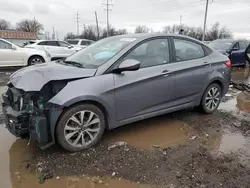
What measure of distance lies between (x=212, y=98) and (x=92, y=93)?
288cm

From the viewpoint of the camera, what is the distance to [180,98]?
4.45m

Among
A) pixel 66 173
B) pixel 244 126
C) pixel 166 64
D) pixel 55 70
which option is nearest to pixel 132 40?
pixel 166 64

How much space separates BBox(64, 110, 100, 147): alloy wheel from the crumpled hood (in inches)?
21.0

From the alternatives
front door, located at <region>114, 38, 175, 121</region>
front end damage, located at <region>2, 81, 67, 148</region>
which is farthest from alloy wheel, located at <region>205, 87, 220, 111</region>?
front end damage, located at <region>2, 81, 67, 148</region>

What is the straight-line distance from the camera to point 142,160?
10.7 feet

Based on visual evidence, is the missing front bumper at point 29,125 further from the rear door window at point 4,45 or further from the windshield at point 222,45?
the windshield at point 222,45

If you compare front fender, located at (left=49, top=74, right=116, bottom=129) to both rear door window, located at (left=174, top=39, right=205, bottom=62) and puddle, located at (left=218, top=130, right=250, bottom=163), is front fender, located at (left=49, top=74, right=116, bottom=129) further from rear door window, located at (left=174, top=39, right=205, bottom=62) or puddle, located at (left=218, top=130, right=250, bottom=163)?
puddle, located at (left=218, top=130, right=250, bottom=163)

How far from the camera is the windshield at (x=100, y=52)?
376 cm

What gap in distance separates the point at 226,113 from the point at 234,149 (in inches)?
68.8


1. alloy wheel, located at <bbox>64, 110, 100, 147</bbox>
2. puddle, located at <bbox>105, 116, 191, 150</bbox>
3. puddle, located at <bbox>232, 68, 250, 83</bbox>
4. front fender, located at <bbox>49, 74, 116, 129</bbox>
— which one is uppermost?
front fender, located at <bbox>49, 74, 116, 129</bbox>

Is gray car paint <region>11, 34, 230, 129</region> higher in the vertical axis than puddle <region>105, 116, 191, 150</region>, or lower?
higher

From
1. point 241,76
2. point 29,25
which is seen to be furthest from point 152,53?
point 29,25

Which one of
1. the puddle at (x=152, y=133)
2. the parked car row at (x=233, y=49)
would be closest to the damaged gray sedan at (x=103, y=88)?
the puddle at (x=152, y=133)

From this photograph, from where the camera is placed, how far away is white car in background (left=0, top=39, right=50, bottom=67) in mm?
10930
